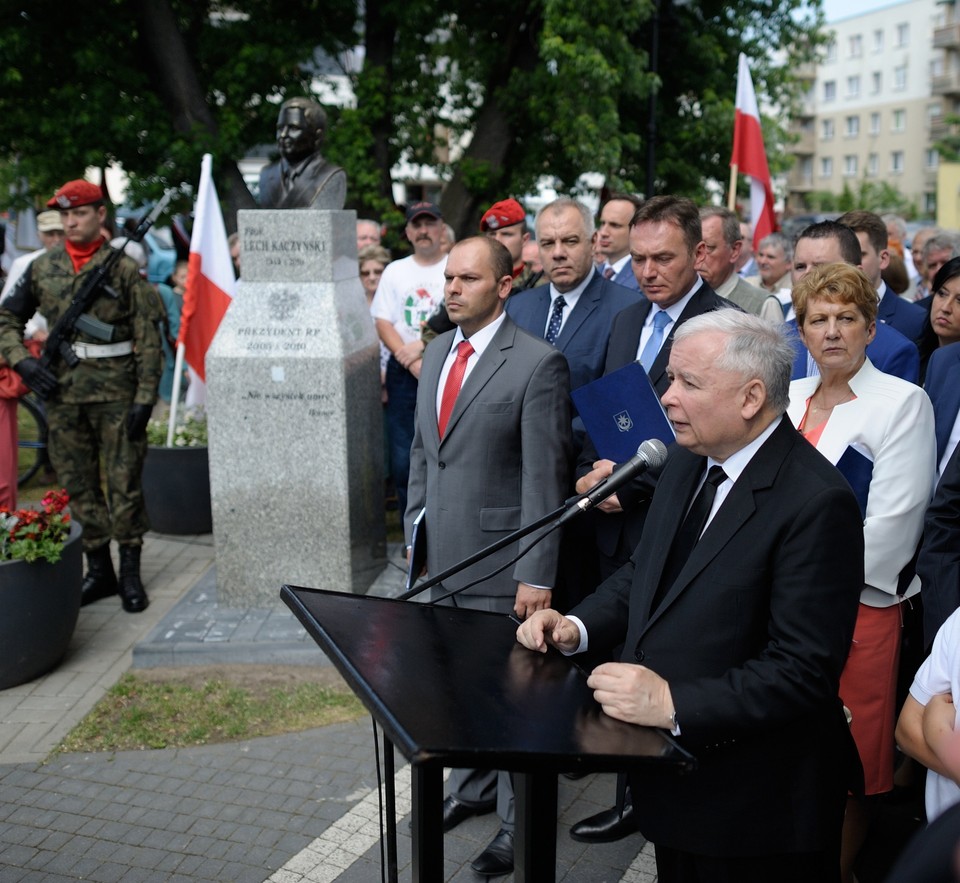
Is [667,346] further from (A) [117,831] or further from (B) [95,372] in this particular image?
(B) [95,372]

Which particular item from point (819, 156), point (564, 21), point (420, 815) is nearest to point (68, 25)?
point (564, 21)

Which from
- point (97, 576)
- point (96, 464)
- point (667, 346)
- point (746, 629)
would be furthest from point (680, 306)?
point (97, 576)

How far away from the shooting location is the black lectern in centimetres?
195

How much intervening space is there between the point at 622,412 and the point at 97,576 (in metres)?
4.54

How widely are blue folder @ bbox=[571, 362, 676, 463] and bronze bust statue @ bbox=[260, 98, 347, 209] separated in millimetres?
3269

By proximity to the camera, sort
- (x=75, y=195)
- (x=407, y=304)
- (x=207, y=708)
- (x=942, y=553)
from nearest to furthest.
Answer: (x=942, y=553) < (x=207, y=708) < (x=75, y=195) < (x=407, y=304)

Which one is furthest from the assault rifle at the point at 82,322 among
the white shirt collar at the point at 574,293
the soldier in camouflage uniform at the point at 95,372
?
the white shirt collar at the point at 574,293

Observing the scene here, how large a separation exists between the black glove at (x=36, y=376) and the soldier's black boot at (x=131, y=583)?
1.11m

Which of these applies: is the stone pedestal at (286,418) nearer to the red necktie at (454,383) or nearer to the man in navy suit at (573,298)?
the man in navy suit at (573,298)

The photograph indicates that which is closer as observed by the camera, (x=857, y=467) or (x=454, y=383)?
(x=857, y=467)

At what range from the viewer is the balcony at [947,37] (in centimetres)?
6638

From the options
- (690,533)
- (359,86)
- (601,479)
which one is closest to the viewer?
(690,533)

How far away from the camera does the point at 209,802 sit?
15.0ft

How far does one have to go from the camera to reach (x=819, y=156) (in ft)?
250
